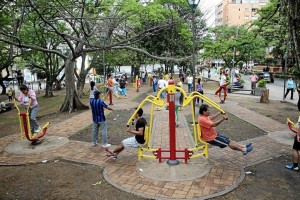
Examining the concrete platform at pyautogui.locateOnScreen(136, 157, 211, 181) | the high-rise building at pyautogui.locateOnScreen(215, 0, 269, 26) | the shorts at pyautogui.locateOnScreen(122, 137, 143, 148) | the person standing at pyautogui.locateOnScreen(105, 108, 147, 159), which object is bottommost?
the concrete platform at pyautogui.locateOnScreen(136, 157, 211, 181)

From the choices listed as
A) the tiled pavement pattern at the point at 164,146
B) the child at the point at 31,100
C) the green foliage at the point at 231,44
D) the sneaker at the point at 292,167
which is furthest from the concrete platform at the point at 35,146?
the green foliage at the point at 231,44

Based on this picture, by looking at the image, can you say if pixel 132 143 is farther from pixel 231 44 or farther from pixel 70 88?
pixel 231 44

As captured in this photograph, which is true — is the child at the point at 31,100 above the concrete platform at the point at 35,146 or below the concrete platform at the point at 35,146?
above

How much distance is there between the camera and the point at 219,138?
6207mm

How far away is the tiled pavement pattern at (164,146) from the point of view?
17.8ft

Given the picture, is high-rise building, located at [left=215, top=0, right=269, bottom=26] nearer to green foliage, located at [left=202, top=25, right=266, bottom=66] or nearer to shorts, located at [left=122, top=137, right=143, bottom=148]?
green foliage, located at [left=202, top=25, right=266, bottom=66]

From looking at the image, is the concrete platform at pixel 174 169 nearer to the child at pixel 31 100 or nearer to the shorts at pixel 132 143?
the shorts at pixel 132 143

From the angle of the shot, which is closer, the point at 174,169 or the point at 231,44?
the point at 174,169

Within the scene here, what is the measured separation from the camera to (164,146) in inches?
317

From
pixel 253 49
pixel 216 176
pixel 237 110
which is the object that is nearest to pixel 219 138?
pixel 216 176

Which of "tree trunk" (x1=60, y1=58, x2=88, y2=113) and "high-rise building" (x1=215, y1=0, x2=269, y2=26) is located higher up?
"high-rise building" (x1=215, y1=0, x2=269, y2=26)

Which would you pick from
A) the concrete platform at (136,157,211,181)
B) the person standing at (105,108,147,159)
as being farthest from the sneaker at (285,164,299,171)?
the person standing at (105,108,147,159)

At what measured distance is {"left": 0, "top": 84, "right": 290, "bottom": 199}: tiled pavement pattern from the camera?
5434 millimetres

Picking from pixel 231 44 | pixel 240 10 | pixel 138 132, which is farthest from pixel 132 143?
pixel 240 10
